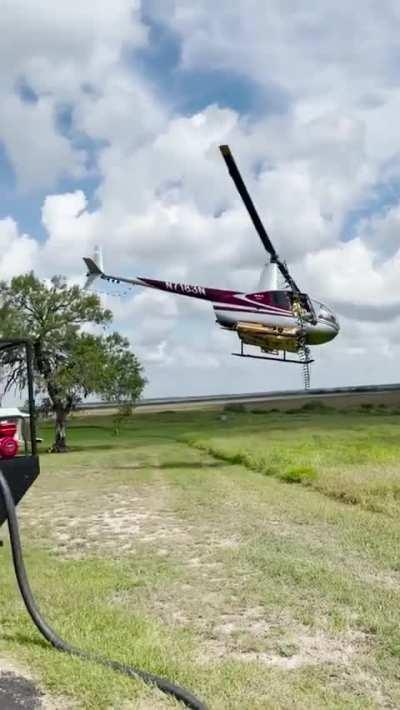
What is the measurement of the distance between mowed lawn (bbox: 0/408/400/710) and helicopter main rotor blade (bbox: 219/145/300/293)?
14.6m

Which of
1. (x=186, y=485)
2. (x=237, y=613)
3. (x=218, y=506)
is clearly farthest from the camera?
(x=186, y=485)

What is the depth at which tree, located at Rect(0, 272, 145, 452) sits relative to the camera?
45469 mm

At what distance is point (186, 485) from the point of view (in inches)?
824

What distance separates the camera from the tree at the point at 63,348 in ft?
149

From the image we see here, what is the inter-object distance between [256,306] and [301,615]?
29939 millimetres

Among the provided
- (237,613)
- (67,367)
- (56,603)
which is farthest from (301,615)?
(67,367)

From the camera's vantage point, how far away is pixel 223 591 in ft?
29.6

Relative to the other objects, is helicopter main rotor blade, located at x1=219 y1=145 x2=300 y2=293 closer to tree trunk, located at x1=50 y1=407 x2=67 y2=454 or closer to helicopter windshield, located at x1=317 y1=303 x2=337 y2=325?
helicopter windshield, located at x1=317 y1=303 x2=337 y2=325

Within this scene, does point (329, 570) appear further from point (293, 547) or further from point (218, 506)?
point (218, 506)

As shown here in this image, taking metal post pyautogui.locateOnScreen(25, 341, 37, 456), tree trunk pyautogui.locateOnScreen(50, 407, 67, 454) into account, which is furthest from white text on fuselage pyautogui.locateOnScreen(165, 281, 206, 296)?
metal post pyautogui.locateOnScreen(25, 341, 37, 456)

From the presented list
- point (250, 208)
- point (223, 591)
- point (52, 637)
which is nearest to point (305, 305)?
point (250, 208)

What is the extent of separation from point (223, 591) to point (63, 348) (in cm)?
3915

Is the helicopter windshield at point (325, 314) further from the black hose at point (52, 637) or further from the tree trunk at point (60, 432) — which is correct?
the black hose at point (52, 637)

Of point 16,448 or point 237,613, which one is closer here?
point 16,448
